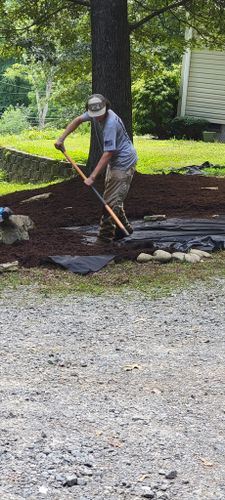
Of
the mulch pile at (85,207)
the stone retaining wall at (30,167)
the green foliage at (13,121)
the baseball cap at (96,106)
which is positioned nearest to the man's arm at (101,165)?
the baseball cap at (96,106)

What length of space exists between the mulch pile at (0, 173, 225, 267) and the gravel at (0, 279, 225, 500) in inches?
54.5

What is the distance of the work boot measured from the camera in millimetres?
8531

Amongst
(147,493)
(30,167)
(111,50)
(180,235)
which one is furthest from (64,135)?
(30,167)

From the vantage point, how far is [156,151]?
17594mm

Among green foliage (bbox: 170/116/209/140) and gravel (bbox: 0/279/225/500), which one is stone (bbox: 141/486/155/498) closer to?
gravel (bbox: 0/279/225/500)

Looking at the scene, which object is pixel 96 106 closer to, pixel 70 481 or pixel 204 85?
pixel 70 481

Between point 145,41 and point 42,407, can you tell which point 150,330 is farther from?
point 145,41

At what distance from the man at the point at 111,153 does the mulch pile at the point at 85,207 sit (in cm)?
41

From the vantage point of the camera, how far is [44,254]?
7.87 m

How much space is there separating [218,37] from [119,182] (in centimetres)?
731

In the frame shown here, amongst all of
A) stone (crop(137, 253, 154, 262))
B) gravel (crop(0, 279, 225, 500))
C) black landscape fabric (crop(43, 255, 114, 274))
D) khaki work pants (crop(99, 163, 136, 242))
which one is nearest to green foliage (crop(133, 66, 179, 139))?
khaki work pants (crop(99, 163, 136, 242))

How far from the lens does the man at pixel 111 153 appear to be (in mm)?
7922

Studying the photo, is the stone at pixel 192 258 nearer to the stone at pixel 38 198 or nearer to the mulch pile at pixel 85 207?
the mulch pile at pixel 85 207

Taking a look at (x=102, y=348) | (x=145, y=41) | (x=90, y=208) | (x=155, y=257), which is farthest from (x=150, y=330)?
(x=145, y=41)
